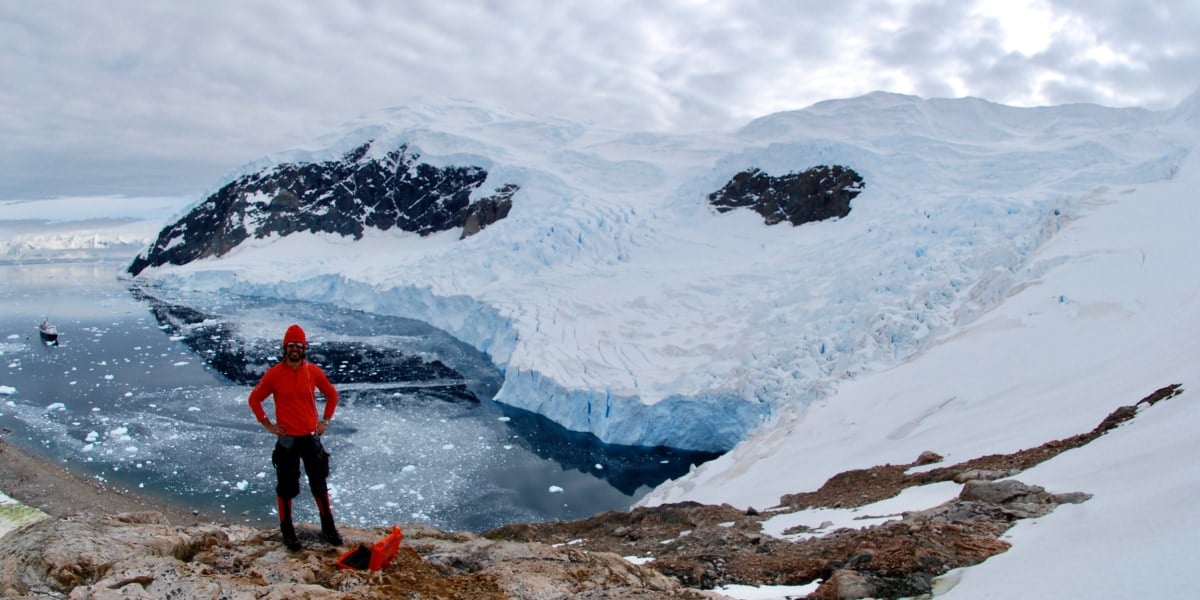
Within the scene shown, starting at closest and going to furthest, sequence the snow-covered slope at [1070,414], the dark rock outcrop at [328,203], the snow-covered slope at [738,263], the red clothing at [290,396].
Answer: the snow-covered slope at [1070,414] < the red clothing at [290,396] < the snow-covered slope at [738,263] < the dark rock outcrop at [328,203]

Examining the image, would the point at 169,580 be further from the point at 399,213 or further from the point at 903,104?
the point at 399,213

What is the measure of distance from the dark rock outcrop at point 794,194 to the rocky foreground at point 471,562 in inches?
874

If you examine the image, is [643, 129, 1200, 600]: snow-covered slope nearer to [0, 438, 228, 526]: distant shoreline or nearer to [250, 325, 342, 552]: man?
[250, 325, 342, 552]: man

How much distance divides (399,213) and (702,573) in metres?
47.0

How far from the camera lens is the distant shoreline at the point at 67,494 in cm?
1182

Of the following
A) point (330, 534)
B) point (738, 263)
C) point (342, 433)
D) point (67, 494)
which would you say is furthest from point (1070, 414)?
point (738, 263)

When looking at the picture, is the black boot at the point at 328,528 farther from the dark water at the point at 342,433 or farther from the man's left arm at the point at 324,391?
the dark water at the point at 342,433

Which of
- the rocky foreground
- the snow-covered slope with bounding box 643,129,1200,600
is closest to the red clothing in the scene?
the rocky foreground

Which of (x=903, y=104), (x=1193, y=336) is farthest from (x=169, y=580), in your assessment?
(x=903, y=104)

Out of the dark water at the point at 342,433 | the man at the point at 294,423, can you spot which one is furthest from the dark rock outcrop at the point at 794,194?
the man at the point at 294,423

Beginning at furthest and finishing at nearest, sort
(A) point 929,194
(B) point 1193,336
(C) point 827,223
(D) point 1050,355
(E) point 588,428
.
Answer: (C) point 827,223
(A) point 929,194
(E) point 588,428
(D) point 1050,355
(B) point 1193,336

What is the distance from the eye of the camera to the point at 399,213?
4847cm

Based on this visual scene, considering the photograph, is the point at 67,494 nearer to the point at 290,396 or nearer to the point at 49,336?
the point at 290,396

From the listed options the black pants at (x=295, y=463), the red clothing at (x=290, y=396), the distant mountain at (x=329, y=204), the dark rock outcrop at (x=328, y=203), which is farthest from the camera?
the dark rock outcrop at (x=328, y=203)
